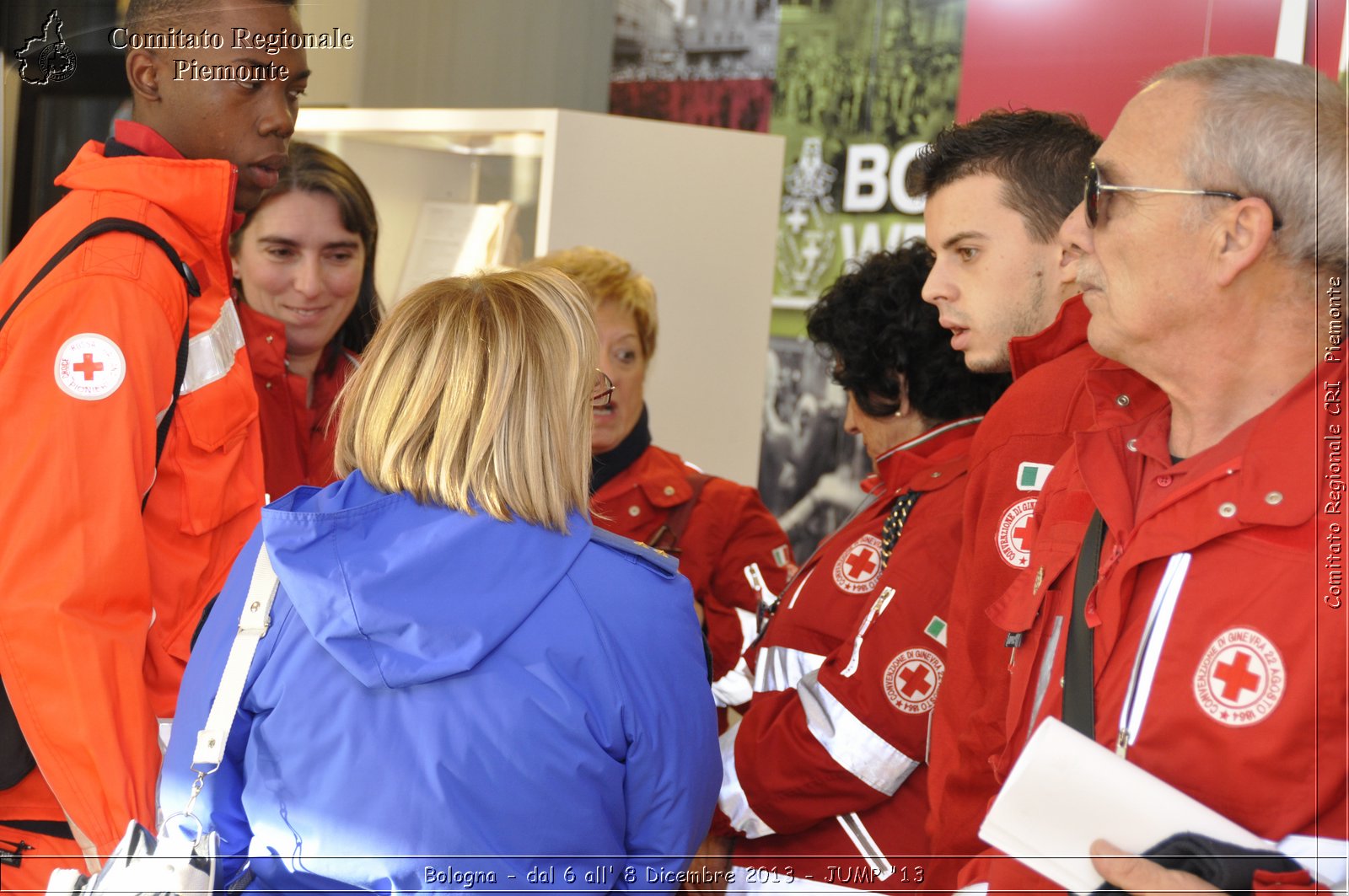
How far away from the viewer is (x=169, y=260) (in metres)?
1.99

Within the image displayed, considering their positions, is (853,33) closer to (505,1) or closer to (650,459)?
(505,1)

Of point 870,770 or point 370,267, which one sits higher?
point 370,267

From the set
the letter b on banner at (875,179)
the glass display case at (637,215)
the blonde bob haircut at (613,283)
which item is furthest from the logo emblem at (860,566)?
the letter b on banner at (875,179)

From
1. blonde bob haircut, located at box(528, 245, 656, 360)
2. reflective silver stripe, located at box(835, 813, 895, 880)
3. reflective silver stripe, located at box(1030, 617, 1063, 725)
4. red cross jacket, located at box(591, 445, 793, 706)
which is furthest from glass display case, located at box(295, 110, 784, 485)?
reflective silver stripe, located at box(1030, 617, 1063, 725)

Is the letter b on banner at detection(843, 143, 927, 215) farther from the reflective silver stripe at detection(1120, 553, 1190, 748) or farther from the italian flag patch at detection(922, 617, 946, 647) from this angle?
the reflective silver stripe at detection(1120, 553, 1190, 748)

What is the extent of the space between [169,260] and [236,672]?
754 mm

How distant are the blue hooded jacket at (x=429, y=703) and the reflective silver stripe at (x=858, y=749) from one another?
51cm

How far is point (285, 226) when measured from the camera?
2.91 meters

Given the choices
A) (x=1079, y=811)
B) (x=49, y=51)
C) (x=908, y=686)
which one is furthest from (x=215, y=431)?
(x=49, y=51)

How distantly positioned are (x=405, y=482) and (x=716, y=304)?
2646 millimetres

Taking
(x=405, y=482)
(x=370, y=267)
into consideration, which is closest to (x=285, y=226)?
(x=370, y=267)

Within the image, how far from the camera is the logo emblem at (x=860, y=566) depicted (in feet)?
7.34

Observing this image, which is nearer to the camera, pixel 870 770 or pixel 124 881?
pixel 124 881

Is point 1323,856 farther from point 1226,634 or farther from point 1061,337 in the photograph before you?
point 1061,337
